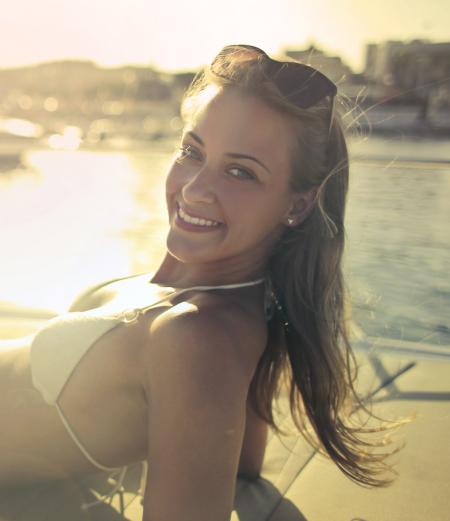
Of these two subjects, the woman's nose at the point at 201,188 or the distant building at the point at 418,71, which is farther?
the distant building at the point at 418,71

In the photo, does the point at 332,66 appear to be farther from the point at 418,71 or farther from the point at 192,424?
the point at 192,424

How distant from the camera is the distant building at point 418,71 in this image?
1.88 meters

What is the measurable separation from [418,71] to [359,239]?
2.33 feet

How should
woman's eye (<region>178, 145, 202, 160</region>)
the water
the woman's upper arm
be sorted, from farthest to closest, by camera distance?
the water, woman's eye (<region>178, 145, 202, 160</region>), the woman's upper arm

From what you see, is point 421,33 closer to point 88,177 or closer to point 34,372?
point 34,372

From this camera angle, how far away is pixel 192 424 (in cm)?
105

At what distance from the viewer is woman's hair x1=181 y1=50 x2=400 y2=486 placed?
4.41 ft

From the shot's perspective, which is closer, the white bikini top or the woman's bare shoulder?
the woman's bare shoulder

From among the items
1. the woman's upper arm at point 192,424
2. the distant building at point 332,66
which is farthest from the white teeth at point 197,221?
the distant building at point 332,66

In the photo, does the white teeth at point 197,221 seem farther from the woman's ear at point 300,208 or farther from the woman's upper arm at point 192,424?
the woman's upper arm at point 192,424

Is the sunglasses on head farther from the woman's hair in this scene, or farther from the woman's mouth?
the woman's mouth

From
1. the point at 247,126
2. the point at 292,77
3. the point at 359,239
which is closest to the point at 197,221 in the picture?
the point at 247,126

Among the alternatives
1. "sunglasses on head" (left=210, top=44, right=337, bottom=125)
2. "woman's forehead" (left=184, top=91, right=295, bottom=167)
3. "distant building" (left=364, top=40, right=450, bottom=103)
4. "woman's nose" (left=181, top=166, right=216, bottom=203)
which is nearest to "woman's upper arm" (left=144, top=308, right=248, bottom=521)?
"woman's nose" (left=181, top=166, right=216, bottom=203)

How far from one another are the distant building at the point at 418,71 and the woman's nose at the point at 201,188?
25.4 inches
